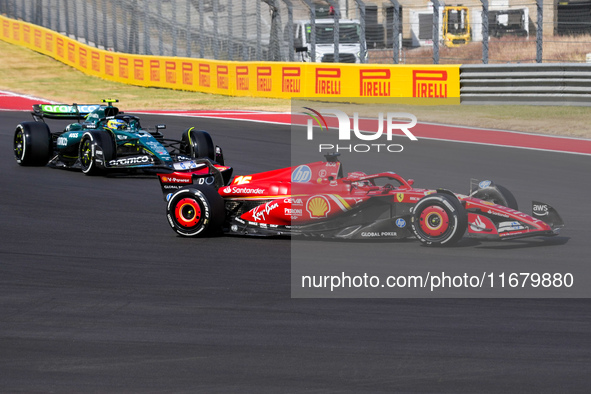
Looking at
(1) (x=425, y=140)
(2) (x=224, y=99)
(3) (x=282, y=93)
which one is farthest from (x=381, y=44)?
(1) (x=425, y=140)

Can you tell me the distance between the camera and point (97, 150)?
1252 cm

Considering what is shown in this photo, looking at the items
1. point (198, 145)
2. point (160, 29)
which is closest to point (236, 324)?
point (198, 145)

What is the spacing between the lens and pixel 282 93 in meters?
24.1

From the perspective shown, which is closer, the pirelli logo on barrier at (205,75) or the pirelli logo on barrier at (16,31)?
the pirelli logo on barrier at (205,75)

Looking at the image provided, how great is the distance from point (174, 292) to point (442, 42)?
17.3 meters

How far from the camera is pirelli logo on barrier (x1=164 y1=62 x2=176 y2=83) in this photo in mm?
27569

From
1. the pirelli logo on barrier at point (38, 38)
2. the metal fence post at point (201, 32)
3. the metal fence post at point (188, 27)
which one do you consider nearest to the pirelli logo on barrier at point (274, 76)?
the metal fence post at point (201, 32)

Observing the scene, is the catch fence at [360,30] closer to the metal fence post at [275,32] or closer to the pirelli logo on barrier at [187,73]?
the metal fence post at [275,32]

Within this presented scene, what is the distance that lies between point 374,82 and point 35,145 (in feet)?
34.0

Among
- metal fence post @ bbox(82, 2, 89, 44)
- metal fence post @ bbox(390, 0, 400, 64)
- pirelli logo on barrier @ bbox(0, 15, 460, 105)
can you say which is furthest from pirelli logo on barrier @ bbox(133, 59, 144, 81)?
metal fence post @ bbox(390, 0, 400, 64)

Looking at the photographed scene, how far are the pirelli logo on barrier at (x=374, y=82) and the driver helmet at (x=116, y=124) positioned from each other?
32.4ft

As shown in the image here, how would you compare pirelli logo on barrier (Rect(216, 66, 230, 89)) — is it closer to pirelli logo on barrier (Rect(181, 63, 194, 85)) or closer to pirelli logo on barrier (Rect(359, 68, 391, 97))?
pirelli logo on barrier (Rect(181, 63, 194, 85))

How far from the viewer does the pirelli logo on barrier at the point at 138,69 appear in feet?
94.5

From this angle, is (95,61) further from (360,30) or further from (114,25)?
(360,30)
